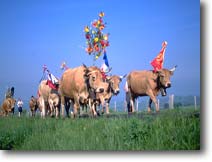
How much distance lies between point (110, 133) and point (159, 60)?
2.50 ft

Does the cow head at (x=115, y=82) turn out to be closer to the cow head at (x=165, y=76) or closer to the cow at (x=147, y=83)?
the cow at (x=147, y=83)

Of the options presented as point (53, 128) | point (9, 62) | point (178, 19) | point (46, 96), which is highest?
point (178, 19)

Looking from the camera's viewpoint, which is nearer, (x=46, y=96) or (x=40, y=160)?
(x=40, y=160)

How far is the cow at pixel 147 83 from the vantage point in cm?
395

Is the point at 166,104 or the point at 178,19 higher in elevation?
the point at 178,19

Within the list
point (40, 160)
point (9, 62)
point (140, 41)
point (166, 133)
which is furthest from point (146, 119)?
point (9, 62)

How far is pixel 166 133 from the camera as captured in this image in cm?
379

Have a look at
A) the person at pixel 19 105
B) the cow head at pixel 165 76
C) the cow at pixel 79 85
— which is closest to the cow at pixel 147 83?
the cow head at pixel 165 76

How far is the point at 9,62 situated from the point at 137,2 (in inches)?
50.5

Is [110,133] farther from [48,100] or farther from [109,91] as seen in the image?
[48,100]

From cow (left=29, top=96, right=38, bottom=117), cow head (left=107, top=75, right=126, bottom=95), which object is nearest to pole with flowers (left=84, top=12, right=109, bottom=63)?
cow head (left=107, top=75, right=126, bottom=95)

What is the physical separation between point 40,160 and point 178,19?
1702mm

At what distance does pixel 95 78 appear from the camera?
4195 mm

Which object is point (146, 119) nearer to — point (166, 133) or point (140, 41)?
point (166, 133)
